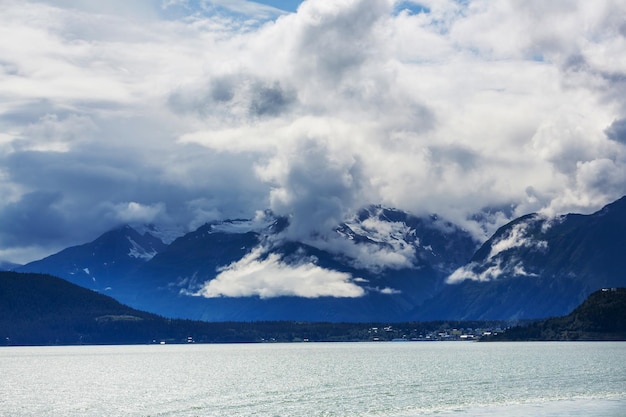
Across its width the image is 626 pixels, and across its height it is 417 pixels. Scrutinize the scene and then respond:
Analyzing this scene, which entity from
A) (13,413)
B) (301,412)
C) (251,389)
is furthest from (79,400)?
(301,412)

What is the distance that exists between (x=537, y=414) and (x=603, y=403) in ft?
66.1

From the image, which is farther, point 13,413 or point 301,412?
point 13,413

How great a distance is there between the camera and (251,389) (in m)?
198

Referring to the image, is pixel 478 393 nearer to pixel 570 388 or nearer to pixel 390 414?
pixel 570 388

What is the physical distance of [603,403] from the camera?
153 m

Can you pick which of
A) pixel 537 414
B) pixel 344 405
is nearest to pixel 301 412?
pixel 344 405

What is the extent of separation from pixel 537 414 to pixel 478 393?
39073 mm

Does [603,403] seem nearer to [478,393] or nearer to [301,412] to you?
[478,393]

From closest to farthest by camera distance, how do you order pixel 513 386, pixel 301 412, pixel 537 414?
1. pixel 537 414
2. pixel 301 412
3. pixel 513 386

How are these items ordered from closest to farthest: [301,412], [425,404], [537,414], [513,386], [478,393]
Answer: [537,414] → [301,412] → [425,404] → [478,393] → [513,386]

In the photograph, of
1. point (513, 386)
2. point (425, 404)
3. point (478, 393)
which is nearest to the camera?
point (425, 404)

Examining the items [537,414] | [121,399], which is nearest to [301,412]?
[537,414]

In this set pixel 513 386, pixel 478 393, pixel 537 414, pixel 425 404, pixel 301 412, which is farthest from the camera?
pixel 513 386

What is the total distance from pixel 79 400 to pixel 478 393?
3099 inches
